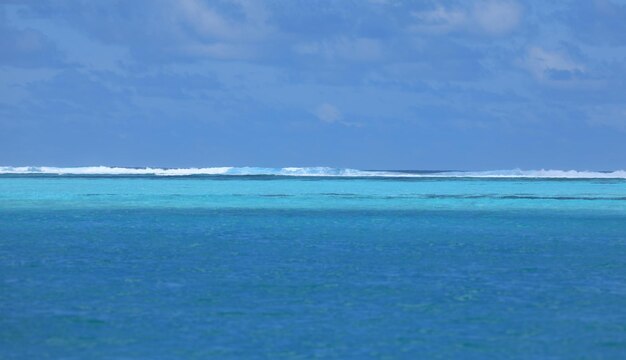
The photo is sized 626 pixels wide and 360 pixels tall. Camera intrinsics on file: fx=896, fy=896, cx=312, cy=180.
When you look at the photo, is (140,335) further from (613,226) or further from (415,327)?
(613,226)

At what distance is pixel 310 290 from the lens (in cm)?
1266

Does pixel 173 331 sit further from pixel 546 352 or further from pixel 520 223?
pixel 520 223

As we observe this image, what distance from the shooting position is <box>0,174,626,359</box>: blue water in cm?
955

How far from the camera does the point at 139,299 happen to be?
39.2ft

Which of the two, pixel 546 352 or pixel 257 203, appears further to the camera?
pixel 257 203

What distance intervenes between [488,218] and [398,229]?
5232 mm

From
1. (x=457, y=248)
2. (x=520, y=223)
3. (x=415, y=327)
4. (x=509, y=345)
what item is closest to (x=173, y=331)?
(x=415, y=327)

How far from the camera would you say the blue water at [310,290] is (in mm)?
9547

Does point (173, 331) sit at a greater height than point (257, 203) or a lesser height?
lesser

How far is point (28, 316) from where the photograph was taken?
10.8 metres

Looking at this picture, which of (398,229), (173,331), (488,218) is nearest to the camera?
(173,331)

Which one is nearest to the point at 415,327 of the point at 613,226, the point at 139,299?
the point at 139,299

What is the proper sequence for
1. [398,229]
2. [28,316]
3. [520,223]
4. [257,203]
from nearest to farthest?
1. [28,316]
2. [398,229]
3. [520,223]
4. [257,203]

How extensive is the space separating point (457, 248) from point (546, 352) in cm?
911
